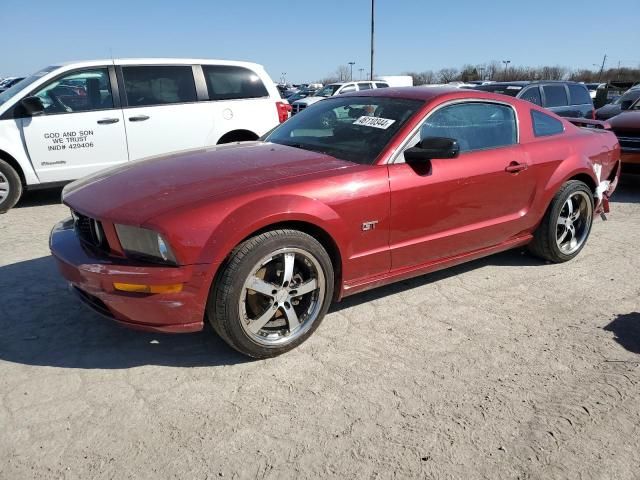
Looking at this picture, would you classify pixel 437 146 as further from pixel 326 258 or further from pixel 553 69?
pixel 553 69

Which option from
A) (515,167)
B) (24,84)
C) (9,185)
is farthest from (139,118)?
(515,167)

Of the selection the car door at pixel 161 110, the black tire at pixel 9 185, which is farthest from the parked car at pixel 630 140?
the black tire at pixel 9 185

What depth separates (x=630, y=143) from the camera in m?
7.21

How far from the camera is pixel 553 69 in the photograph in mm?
69250

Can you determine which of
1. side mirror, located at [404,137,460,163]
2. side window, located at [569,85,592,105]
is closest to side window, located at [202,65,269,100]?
side mirror, located at [404,137,460,163]

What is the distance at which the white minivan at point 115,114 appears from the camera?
6004 millimetres

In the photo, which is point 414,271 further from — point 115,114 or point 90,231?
point 115,114

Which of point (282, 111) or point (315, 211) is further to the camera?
point (282, 111)

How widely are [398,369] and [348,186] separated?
43.9 inches

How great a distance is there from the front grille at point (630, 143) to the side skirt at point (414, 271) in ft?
13.5

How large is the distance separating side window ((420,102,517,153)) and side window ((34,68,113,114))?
454cm

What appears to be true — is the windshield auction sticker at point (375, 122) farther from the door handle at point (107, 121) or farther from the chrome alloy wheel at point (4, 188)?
the chrome alloy wheel at point (4, 188)

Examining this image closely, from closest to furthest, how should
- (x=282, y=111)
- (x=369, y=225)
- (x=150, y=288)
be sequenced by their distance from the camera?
1. (x=150, y=288)
2. (x=369, y=225)
3. (x=282, y=111)

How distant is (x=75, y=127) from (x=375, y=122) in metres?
4.28
